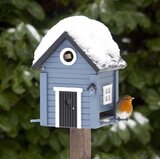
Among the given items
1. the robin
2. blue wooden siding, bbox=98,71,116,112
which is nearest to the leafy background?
blue wooden siding, bbox=98,71,116,112

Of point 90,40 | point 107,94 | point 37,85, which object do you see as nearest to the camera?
point 90,40

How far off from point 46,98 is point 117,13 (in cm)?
124

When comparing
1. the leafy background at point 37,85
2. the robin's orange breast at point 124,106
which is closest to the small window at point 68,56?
the robin's orange breast at point 124,106

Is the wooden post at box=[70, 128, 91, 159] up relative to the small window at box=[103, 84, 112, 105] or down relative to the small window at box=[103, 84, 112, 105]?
→ down

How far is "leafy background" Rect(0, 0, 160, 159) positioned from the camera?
342 cm

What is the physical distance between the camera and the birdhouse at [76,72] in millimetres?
2303

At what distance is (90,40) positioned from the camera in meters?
2.31

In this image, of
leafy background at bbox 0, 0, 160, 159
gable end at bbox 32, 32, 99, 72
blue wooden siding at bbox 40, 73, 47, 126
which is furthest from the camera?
leafy background at bbox 0, 0, 160, 159

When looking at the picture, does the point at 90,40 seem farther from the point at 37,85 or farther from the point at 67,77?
the point at 37,85

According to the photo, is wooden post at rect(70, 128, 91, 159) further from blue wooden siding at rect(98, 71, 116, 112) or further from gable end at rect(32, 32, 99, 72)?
gable end at rect(32, 32, 99, 72)

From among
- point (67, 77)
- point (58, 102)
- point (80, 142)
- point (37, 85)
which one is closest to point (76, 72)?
point (67, 77)

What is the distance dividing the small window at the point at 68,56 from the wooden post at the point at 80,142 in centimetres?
27

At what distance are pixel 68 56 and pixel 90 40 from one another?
0.35 ft

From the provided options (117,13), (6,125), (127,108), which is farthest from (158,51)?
(127,108)
